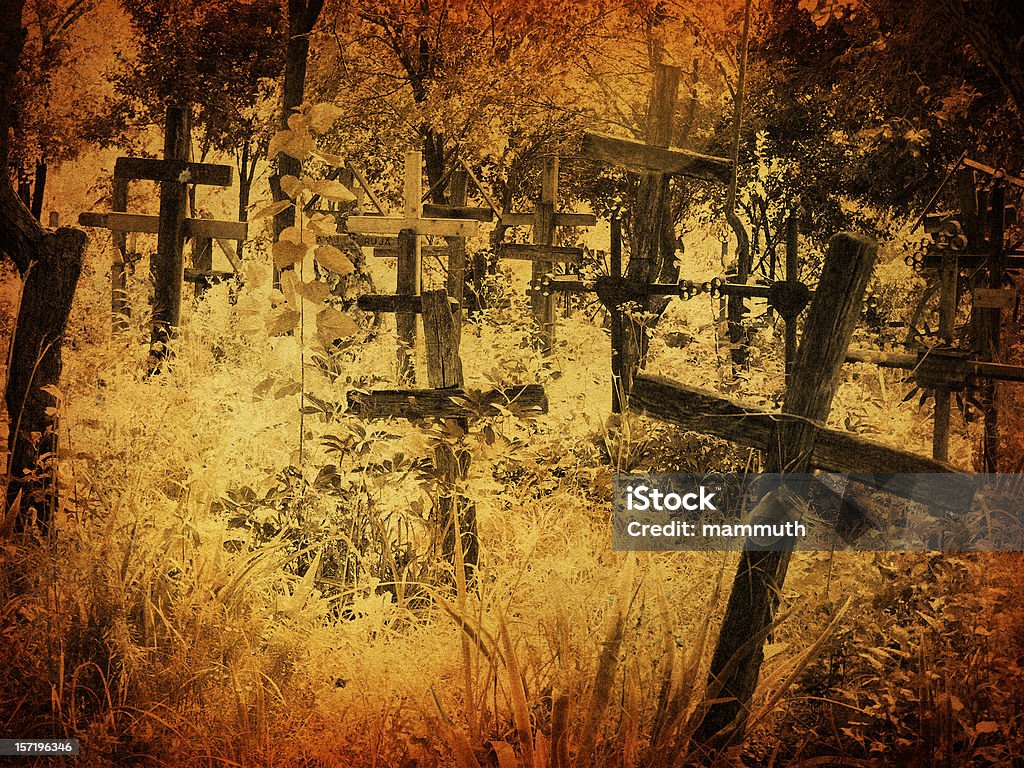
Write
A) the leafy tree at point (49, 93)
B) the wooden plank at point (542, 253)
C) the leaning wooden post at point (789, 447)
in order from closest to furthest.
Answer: the leaning wooden post at point (789, 447), the leafy tree at point (49, 93), the wooden plank at point (542, 253)

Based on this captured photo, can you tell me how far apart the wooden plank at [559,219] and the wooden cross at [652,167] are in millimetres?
143

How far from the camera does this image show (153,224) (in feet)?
8.43

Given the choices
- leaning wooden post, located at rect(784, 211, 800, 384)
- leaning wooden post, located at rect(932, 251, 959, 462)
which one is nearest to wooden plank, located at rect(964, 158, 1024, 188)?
leaning wooden post, located at rect(932, 251, 959, 462)

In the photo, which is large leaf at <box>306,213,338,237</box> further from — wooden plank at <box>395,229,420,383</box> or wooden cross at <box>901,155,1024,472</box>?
wooden cross at <box>901,155,1024,472</box>

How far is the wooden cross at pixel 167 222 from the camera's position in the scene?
8.27ft

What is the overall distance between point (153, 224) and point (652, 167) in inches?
59.4

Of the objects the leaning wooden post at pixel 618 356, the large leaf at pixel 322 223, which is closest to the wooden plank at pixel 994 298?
the leaning wooden post at pixel 618 356

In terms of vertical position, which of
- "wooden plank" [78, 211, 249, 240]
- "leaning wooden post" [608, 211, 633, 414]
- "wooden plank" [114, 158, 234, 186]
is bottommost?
"leaning wooden post" [608, 211, 633, 414]

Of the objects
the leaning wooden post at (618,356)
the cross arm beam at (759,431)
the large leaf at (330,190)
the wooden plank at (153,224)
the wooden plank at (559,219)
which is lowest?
the cross arm beam at (759,431)

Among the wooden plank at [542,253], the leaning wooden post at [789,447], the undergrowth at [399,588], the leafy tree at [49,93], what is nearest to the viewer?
the leaning wooden post at [789,447]

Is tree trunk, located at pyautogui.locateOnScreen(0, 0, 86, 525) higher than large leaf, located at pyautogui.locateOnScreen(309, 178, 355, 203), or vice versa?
large leaf, located at pyautogui.locateOnScreen(309, 178, 355, 203)

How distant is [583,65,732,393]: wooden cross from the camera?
250cm

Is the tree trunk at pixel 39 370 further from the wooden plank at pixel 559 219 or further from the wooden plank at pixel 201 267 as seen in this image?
the wooden plank at pixel 559 219

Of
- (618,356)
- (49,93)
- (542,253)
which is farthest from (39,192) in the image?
(618,356)
